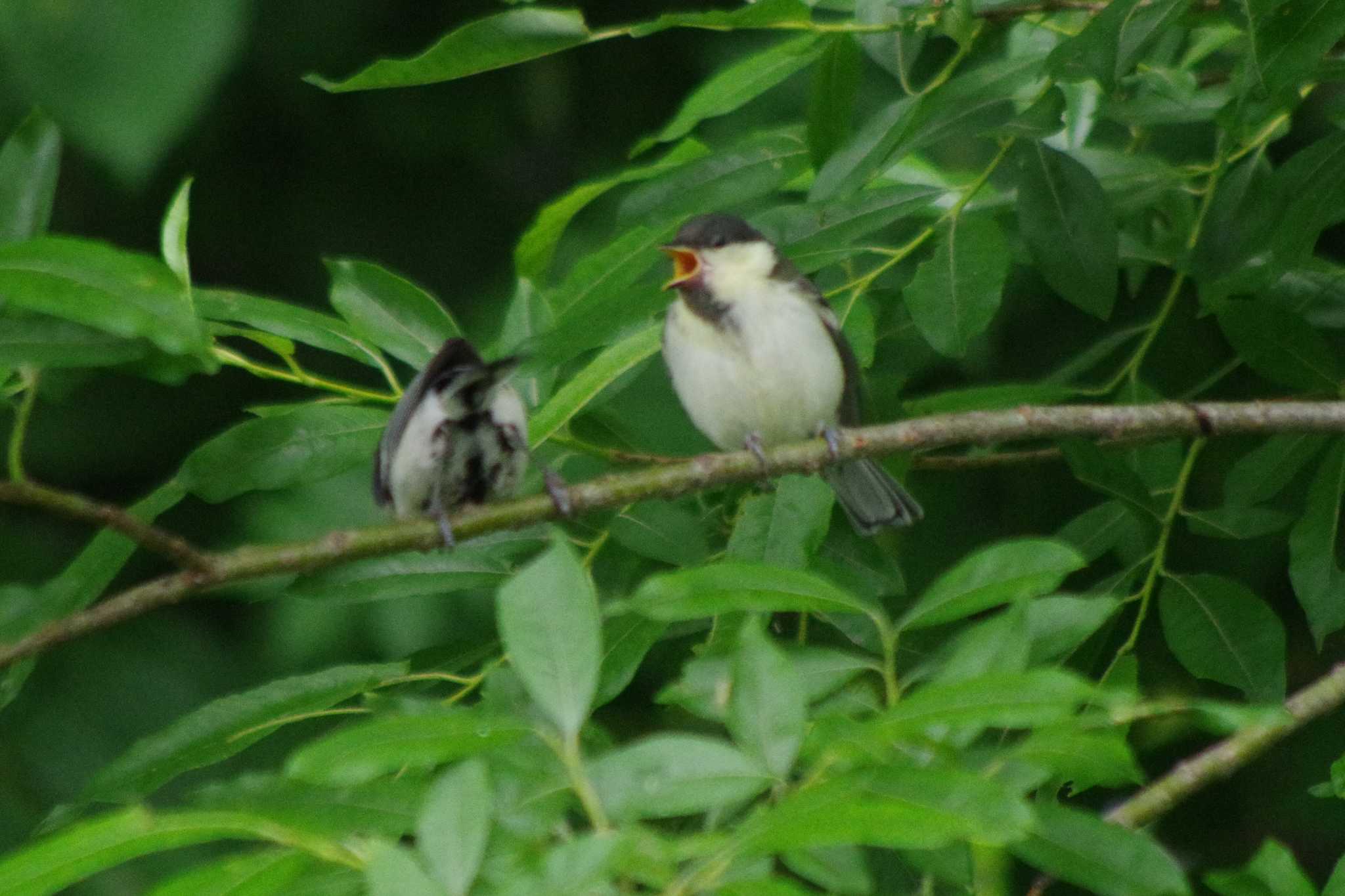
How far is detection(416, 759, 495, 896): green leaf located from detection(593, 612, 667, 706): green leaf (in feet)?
2.43

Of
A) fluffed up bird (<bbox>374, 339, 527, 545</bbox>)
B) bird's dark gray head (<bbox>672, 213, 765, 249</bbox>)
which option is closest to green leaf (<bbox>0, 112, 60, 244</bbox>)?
fluffed up bird (<bbox>374, 339, 527, 545</bbox>)

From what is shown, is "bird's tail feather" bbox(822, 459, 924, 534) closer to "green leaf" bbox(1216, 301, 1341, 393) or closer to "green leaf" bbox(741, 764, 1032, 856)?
"green leaf" bbox(1216, 301, 1341, 393)

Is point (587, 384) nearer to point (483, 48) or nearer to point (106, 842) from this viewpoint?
point (483, 48)

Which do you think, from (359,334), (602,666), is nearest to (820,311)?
(359,334)

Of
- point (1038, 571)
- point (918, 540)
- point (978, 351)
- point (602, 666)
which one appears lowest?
point (918, 540)

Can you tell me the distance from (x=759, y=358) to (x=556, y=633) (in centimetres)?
191

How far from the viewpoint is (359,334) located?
6.67 feet

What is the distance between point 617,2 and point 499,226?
69 centimetres

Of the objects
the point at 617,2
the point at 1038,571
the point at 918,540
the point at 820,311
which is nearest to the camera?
the point at 1038,571

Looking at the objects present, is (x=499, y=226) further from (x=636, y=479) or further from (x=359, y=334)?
(x=636, y=479)

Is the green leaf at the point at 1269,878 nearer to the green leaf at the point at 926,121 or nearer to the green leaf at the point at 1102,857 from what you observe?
the green leaf at the point at 1102,857

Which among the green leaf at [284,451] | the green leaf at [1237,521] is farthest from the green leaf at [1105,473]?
the green leaf at [284,451]

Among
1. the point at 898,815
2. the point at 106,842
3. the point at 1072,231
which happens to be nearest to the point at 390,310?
the point at 1072,231

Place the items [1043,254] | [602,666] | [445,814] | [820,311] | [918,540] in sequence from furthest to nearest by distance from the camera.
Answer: [918,540] < [820,311] < [1043,254] < [602,666] < [445,814]
